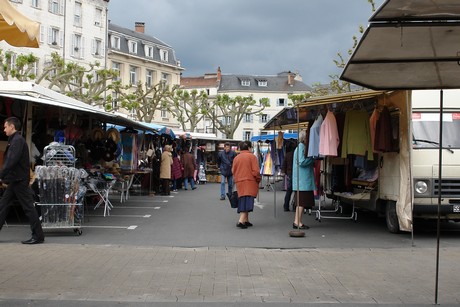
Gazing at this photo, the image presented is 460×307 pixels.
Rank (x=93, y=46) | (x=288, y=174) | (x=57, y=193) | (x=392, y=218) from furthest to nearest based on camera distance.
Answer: (x=93, y=46)
(x=288, y=174)
(x=392, y=218)
(x=57, y=193)

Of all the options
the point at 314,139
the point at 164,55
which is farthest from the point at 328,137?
the point at 164,55

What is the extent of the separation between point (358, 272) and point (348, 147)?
4.57m

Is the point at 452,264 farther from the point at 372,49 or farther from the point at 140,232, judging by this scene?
the point at 140,232

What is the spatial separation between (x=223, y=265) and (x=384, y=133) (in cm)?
455

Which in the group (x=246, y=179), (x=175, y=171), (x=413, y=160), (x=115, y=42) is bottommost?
(x=175, y=171)

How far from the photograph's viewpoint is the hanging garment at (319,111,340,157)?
11.4 meters

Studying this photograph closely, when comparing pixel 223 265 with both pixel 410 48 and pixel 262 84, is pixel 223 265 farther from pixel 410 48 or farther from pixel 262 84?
pixel 262 84

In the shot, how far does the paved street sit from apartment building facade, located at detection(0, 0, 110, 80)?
132 ft

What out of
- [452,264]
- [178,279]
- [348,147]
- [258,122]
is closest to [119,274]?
[178,279]

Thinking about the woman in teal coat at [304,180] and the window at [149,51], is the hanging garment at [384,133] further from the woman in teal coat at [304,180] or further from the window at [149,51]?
the window at [149,51]

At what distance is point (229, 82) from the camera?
9375 cm

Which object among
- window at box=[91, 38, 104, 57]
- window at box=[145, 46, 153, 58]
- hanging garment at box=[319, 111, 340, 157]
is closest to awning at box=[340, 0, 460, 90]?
hanging garment at box=[319, 111, 340, 157]

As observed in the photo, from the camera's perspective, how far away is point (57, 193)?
1006 centimetres

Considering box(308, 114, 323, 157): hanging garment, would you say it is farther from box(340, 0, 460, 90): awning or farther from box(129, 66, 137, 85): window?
box(129, 66, 137, 85): window
